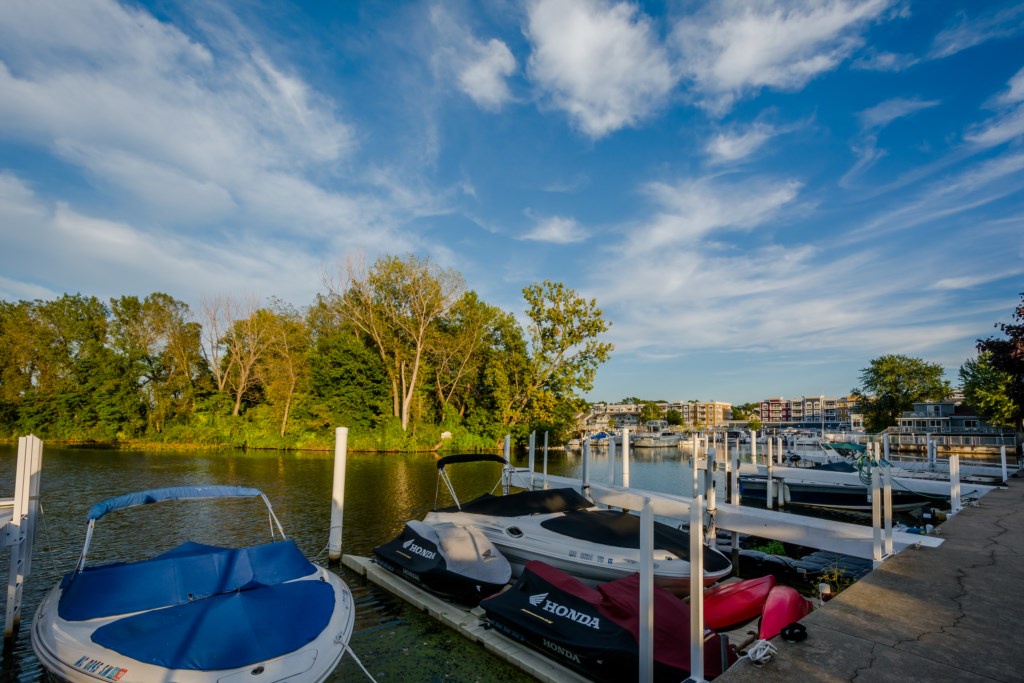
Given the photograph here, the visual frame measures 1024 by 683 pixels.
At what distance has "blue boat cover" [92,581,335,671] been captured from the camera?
4.48m

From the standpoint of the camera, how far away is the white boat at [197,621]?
4.43 meters

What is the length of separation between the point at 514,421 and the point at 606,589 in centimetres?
3513

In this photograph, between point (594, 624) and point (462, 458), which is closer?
point (594, 624)

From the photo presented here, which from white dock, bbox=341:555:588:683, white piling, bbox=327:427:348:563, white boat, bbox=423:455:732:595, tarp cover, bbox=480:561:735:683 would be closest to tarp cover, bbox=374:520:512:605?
white dock, bbox=341:555:588:683

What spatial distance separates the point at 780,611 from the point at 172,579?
7.01 meters

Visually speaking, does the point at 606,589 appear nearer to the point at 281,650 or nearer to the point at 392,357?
the point at 281,650

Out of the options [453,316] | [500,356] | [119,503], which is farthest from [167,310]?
[119,503]

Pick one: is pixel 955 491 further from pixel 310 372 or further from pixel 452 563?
pixel 310 372

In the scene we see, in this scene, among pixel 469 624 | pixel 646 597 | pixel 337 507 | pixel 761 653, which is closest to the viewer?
pixel 761 653

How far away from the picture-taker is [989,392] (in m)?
38.7

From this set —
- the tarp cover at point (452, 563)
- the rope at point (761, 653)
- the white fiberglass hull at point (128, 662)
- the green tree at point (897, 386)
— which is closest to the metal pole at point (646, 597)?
the rope at point (761, 653)

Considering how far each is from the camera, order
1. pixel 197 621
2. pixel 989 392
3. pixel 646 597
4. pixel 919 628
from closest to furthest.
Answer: pixel 646 597, pixel 919 628, pixel 197 621, pixel 989 392

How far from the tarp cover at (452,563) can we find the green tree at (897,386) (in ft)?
254

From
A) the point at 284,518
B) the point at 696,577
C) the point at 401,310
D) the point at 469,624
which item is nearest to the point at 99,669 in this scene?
the point at 469,624
